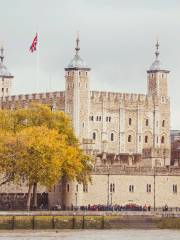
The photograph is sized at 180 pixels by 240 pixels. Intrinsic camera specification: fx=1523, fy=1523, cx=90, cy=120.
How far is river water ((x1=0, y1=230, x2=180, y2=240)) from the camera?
111 m

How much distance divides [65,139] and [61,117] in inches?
177

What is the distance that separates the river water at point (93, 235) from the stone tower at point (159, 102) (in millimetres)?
52712

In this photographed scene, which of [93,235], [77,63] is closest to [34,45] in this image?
[77,63]

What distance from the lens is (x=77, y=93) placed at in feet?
525

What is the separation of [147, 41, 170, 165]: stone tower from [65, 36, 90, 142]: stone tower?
12.2 metres

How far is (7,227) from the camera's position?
385 ft

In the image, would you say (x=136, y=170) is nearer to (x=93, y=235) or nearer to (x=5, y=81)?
(x=93, y=235)

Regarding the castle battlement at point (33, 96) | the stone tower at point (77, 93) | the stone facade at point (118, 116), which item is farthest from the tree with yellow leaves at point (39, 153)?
the castle battlement at point (33, 96)

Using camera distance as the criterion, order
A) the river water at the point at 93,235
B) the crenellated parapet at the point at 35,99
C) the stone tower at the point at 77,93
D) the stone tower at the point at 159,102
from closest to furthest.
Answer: the river water at the point at 93,235 < the stone tower at the point at 77,93 < the crenellated parapet at the point at 35,99 < the stone tower at the point at 159,102

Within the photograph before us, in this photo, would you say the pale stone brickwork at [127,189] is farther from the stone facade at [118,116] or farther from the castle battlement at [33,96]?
the castle battlement at [33,96]

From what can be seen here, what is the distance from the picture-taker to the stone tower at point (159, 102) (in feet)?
560

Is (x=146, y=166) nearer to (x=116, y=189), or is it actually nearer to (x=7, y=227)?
(x=116, y=189)

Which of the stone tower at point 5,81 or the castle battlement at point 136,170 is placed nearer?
the castle battlement at point 136,170

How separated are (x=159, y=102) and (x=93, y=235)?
5919 cm
